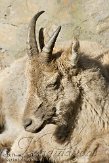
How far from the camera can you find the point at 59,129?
29.7 ft

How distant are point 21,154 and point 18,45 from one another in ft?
9.79

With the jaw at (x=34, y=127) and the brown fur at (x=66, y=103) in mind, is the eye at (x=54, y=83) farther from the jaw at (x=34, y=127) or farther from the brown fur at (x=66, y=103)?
the jaw at (x=34, y=127)

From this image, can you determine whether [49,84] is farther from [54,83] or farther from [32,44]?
[32,44]

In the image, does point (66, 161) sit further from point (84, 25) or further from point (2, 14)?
point (2, 14)

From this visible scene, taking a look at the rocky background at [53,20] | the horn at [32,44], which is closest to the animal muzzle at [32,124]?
the horn at [32,44]

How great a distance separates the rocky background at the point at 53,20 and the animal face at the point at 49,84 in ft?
6.39

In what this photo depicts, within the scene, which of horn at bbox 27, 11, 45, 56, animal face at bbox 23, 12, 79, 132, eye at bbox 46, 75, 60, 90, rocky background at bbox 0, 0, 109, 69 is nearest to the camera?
animal face at bbox 23, 12, 79, 132

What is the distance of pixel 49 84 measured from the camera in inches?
335

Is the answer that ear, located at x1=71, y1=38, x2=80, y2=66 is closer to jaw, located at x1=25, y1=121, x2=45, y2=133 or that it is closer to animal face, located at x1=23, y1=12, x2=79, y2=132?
animal face, located at x1=23, y1=12, x2=79, y2=132

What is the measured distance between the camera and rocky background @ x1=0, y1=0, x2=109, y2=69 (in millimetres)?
10953

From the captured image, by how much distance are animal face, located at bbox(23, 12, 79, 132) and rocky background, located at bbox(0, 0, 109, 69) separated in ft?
6.39

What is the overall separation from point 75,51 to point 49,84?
0.63 metres

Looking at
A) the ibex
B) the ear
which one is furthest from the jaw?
the ear

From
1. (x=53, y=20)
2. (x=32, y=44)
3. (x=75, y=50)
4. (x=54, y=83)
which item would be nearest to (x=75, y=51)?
(x=75, y=50)
